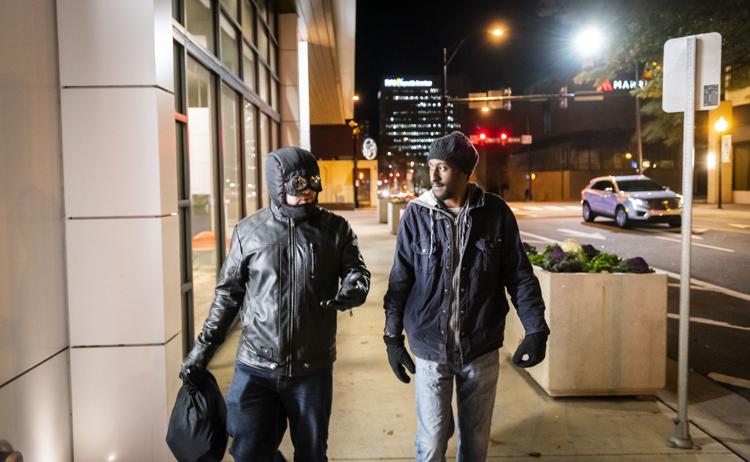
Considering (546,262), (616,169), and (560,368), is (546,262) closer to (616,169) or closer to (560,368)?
(560,368)

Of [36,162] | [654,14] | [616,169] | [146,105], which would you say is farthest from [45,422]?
[616,169]

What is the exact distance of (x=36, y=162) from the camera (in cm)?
338

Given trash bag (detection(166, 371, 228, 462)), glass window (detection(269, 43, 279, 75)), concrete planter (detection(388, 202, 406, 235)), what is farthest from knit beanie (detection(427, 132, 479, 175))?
concrete planter (detection(388, 202, 406, 235))

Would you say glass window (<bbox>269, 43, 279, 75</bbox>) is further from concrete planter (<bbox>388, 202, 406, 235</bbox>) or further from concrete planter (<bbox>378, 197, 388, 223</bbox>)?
concrete planter (<bbox>378, 197, 388, 223</bbox>)

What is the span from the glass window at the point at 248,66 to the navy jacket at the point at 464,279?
631 cm

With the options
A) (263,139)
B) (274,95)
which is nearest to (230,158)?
(263,139)

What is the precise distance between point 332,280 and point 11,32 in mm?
2080

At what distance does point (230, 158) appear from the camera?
830 centimetres

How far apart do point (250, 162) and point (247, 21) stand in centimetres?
217

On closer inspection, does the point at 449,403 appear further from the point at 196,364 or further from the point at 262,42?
the point at 262,42

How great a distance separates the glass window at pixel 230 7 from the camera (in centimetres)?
764

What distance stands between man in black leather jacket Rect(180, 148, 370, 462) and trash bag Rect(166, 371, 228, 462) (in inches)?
4.7

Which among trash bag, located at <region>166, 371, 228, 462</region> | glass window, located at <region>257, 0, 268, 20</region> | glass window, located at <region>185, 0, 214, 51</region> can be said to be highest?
glass window, located at <region>257, 0, 268, 20</region>

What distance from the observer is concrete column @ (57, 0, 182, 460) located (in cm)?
368
